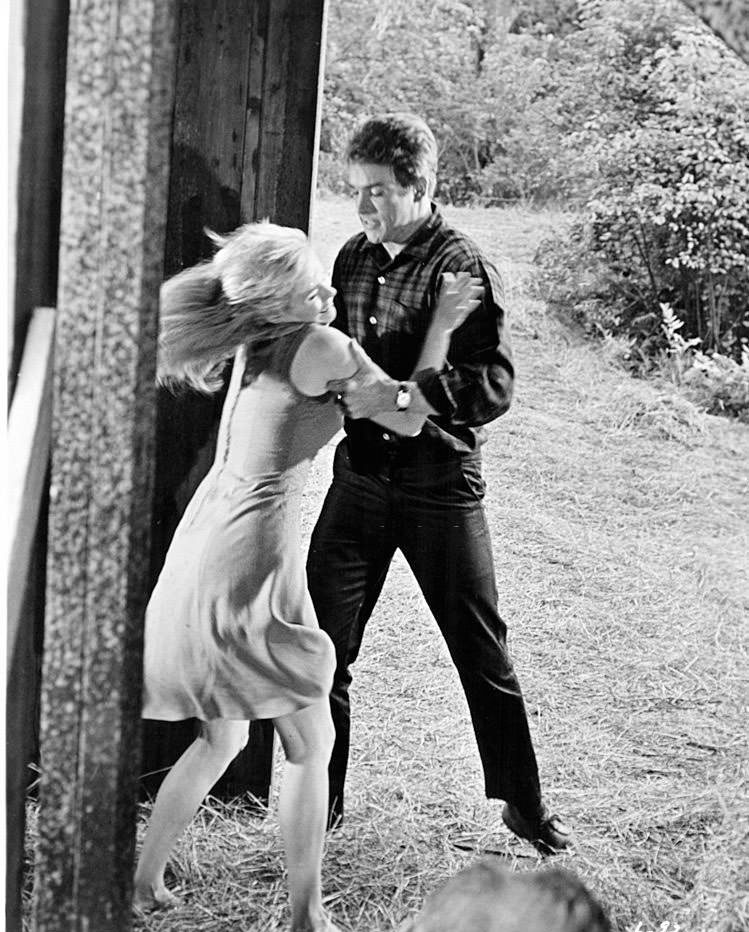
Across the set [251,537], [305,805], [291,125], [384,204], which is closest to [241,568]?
[251,537]

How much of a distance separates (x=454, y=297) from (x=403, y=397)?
23 centimetres

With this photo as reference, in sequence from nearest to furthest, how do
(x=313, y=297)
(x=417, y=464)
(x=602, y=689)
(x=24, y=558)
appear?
1. (x=24, y=558)
2. (x=313, y=297)
3. (x=417, y=464)
4. (x=602, y=689)

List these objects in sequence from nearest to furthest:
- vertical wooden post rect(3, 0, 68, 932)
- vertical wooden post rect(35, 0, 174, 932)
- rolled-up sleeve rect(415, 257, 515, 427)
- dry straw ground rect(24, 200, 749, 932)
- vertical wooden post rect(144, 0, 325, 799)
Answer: vertical wooden post rect(35, 0, 174, 932) < vertical wooden post rect(3, 0, 68, 932) < vertical wooden post rect(144, 0, 325, 799) < rolled-up sleeve rect(415, 257, 515, 427) < dry straw ground rect(24, 200, 749, 932)

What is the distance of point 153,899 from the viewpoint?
246 cm

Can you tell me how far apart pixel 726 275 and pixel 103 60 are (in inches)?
55.0

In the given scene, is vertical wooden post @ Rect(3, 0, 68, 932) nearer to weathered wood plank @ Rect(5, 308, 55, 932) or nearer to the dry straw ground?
weathered wood plank @ Rect(5, 308, 55, 932)

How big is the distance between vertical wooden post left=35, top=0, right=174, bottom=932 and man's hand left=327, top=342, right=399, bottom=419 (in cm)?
49

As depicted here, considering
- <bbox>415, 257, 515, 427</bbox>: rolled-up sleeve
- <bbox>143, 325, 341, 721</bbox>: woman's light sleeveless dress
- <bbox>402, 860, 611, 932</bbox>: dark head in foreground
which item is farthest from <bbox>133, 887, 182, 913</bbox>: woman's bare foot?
<bbox>415, 257, 515, 427</bbox>: rolled-up sleeve

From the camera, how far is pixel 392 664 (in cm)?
260

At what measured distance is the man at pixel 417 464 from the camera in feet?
7.92

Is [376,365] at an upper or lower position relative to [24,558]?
upper

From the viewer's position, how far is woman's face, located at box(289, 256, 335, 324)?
7.76 feet

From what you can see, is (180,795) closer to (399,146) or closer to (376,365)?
(376,365)

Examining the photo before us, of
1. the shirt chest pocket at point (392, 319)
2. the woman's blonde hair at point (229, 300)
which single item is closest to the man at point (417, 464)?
the shirt chest pocket at point (392, 319)
